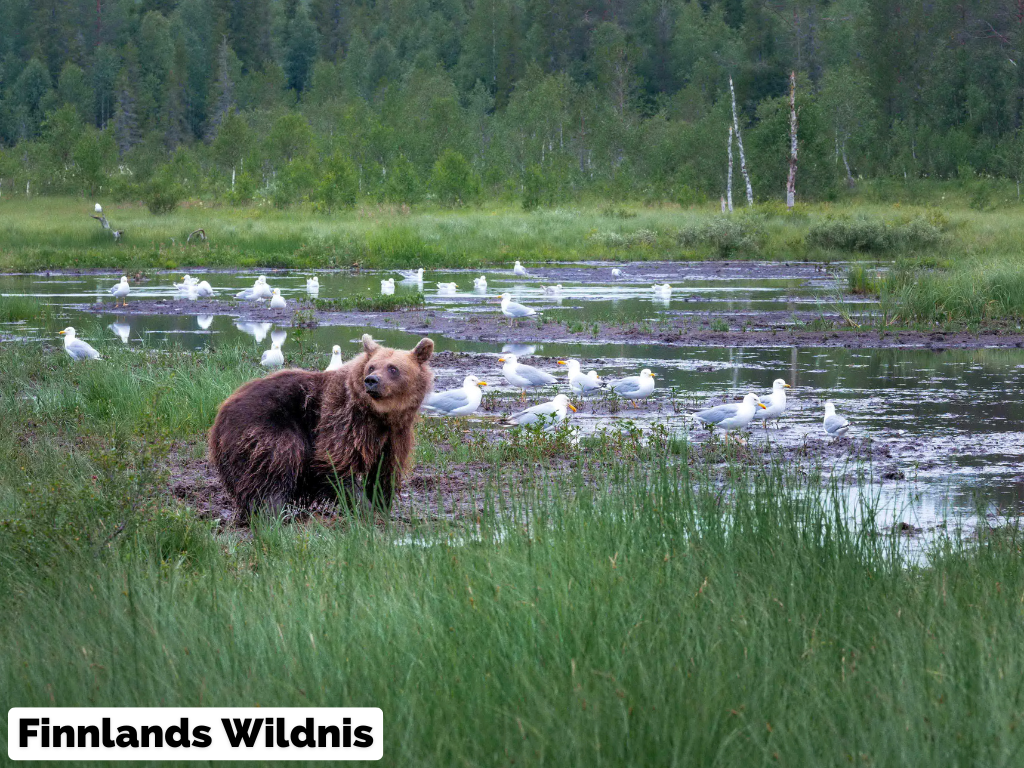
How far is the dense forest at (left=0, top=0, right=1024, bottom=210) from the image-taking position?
57250 mm

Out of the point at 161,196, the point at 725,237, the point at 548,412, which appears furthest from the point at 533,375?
the point at 161,196

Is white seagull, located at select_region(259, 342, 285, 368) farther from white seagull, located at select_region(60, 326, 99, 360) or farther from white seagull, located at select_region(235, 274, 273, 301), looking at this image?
white seagull, located at select_region(235, 274, 273, 301)

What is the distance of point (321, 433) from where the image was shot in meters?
6.93

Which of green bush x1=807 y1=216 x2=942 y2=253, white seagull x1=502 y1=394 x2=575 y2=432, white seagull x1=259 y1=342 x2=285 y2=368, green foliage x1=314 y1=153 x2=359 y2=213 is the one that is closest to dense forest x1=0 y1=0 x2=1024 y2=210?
green foliage x1=314 y1=153 x2=359 y2=213

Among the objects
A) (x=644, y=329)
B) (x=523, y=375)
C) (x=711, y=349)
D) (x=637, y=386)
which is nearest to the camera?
(x=637, y=386)

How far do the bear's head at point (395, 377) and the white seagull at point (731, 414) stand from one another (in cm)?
453

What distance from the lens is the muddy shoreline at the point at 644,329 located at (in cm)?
1769

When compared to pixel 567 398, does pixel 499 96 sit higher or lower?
higher

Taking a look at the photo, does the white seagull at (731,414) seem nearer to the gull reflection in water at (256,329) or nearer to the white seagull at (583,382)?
the white seagull at (583,382)

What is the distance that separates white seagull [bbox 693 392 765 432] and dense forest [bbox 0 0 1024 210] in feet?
134

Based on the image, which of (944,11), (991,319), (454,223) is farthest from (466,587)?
(944,11)

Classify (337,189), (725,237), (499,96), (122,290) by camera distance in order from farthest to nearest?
(499,96)
(337,189)
(725,237)
(122,290)

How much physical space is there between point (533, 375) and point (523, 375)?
0.40ft

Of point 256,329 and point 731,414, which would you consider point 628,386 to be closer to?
point 731,414
